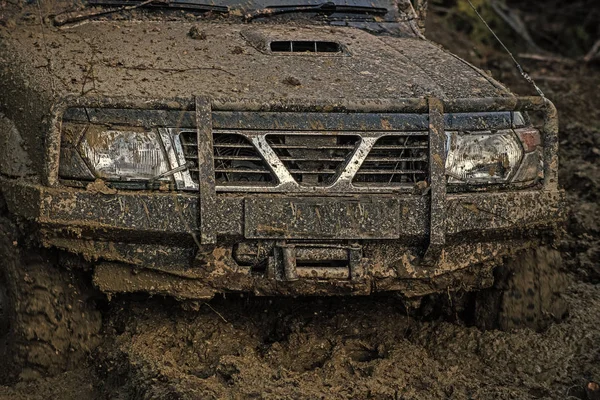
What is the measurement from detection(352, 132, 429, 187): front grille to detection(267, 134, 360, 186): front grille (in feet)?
0.32

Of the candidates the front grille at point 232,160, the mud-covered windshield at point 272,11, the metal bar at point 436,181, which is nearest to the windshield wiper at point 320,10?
the mud-covered windshield at point 272,11

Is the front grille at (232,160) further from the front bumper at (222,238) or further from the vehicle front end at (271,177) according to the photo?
the front bumper at (222,238)

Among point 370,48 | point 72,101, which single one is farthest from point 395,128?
point 72,101

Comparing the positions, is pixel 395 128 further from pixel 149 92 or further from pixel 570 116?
pixel 570 116

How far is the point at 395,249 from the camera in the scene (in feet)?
13.2

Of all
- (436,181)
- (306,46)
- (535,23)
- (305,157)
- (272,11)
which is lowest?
(436,181)

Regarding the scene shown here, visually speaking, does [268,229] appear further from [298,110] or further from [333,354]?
[333,354]

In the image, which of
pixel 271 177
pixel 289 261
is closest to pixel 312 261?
pixel 289 261

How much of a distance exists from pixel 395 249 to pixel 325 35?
4.66 ft

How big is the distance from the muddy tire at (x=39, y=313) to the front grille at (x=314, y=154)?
44.7 inches

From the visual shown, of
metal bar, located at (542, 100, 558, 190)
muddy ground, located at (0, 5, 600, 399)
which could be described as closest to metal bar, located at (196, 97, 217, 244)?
muddy ground, located at (0, 5, 600, 399)

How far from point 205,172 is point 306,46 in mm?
1251

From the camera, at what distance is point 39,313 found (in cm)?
429

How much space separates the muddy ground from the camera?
404cm
